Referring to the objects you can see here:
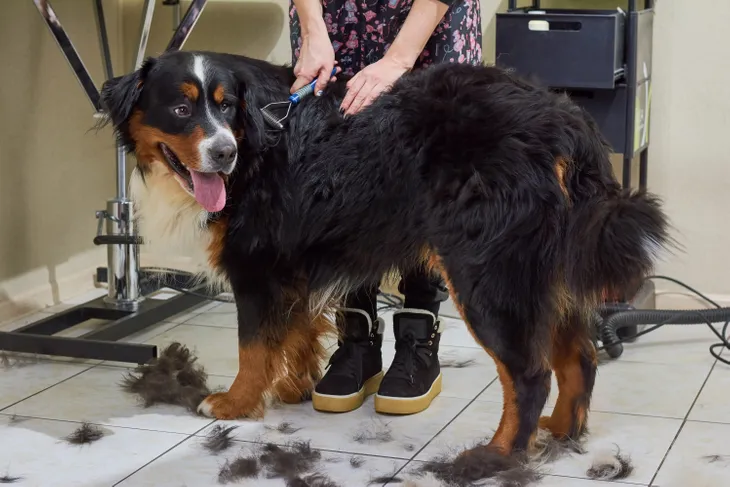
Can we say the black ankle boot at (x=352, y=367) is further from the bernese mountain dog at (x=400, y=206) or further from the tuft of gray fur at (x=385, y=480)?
the tuft of gray fur at (x=385, y=480)

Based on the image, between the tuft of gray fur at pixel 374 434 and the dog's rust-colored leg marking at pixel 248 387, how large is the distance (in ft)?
0.81

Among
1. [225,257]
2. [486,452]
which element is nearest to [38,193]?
[225,257]

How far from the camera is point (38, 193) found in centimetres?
334

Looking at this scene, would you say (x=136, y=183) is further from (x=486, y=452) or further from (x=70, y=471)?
(x=486, y=452)

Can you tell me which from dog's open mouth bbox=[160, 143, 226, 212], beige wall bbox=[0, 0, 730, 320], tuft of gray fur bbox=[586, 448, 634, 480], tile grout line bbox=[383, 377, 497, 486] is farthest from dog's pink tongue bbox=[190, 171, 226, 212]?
beige wall bbox=[0, 0, 730, 320]

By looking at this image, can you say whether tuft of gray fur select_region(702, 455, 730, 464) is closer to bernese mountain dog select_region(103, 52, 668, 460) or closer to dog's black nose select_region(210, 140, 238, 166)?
bernese mountain dog select_region(103, 52, 668, 460)

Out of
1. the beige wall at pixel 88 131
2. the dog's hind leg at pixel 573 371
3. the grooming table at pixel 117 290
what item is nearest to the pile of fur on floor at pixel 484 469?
the dog's hind leg at pixel 573 371

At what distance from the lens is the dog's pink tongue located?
213cm

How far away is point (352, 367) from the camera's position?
244 centimetres

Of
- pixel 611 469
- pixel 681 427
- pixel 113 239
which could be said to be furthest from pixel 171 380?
pixel 681 427

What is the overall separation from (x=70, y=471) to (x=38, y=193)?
155cm

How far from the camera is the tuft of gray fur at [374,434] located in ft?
7.15

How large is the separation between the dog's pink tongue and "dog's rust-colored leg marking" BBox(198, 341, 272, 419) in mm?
351

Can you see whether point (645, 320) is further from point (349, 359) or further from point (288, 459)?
point (288, 459)
